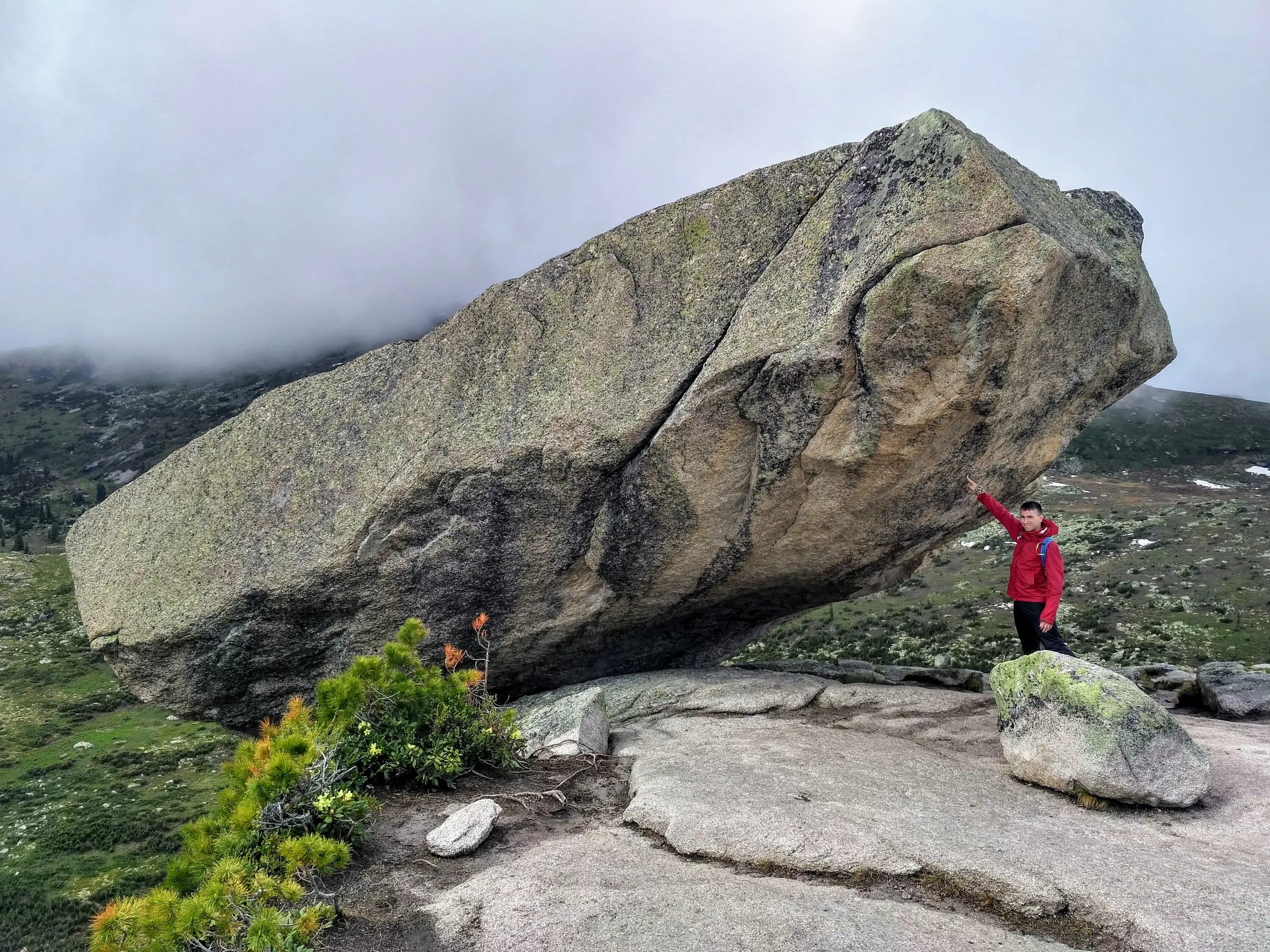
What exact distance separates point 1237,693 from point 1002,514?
7246 mm

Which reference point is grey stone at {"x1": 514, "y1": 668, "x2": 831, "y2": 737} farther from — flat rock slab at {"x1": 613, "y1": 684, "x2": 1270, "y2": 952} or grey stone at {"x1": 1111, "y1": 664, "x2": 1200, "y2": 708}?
grey stone at {"x1": 1111, "y1": 664, "x2": 1200, "y2": 708}

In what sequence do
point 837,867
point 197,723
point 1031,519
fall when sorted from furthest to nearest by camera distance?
1. point 197,723
2. point 1031,519
3. point 837,867

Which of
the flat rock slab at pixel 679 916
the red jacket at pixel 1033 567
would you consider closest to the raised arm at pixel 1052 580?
the red jacket at pixel 1033 567

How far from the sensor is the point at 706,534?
47.9 feet

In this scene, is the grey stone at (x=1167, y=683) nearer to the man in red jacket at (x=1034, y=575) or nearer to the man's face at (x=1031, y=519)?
the man in red jacket at (x=1034, y=575)

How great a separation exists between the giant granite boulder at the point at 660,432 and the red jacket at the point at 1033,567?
3.89 ft

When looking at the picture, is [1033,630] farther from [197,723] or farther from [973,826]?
[197,723]

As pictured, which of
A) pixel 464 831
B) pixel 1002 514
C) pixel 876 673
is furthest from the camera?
pixel 876 673

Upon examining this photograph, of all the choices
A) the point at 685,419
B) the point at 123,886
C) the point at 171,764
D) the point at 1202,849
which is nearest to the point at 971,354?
the point at 685,419

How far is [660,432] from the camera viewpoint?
527 inches

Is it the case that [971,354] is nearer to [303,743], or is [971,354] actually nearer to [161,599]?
[303,743]

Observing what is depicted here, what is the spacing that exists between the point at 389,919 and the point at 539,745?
18.1 feet

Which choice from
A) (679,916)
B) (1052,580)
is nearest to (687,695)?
(1052,580)

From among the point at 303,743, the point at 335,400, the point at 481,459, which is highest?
the point at 335,400
